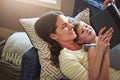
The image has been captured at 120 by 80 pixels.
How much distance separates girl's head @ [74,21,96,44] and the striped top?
0.07 m

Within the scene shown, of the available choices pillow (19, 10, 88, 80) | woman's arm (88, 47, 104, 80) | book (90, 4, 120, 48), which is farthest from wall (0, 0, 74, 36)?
woman's arm (88, 47, 104, 80)

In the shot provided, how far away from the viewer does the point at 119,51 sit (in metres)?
1.58

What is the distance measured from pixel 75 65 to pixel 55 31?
250 millimetres

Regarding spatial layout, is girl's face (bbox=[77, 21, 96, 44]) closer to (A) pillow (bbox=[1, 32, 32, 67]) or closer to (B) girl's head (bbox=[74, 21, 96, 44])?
(B) girl's head (bbox=[74, 21, 96, 44])

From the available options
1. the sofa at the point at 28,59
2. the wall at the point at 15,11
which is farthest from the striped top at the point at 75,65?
the wall at the point at 15,11

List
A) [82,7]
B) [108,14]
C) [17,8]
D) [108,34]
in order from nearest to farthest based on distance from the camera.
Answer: [108,34] < [108,14] < [82,7] < [17,8]

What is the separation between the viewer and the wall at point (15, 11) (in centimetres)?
252

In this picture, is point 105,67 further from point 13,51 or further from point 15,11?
point 15,11

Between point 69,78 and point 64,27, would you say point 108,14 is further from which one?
point 69,78

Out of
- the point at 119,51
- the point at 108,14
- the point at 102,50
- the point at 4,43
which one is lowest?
the point at 4,43

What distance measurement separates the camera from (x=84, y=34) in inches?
60.6

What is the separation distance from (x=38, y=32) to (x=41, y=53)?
136 millimetres

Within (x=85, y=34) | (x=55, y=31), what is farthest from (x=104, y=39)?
(x=55, y=31)

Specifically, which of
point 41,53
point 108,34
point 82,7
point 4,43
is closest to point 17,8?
point 4,43
